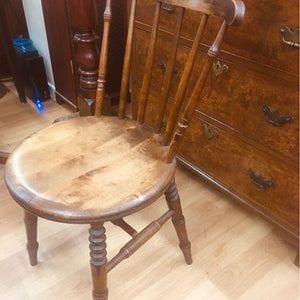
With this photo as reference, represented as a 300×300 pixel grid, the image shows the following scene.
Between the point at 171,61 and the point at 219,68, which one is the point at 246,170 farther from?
the point at 171,61

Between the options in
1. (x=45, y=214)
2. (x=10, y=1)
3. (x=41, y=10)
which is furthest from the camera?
(x=10, y=1)

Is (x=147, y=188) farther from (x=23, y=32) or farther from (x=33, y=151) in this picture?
(x=23, y=32)

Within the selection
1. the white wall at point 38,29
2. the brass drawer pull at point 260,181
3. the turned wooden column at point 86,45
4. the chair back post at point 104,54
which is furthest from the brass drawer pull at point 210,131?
the white wall at point 38,29

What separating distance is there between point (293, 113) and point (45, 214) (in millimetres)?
732

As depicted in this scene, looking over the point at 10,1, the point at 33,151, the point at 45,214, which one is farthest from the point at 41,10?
the point at 45,214

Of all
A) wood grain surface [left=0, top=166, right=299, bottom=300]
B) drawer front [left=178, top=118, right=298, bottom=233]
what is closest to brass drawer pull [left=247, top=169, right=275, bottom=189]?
drawer front [left=178, top=118, right=298, bottom=233]

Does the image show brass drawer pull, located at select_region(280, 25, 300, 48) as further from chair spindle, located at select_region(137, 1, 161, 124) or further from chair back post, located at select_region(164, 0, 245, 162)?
chair spindle, located at select_region(137, 1, 161, 124)

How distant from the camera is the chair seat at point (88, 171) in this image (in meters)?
0.82

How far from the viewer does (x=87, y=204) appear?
0.82m

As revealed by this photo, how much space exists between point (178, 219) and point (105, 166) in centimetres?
33

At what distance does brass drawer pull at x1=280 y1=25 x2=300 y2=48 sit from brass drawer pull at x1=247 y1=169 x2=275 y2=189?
1.51 ft

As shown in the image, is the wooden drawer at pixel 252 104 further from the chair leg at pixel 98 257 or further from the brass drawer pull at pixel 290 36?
the chair leg at pixel 98 257

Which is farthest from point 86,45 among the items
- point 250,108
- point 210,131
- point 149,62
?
point 250,108

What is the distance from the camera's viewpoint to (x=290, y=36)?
0.91 meters
